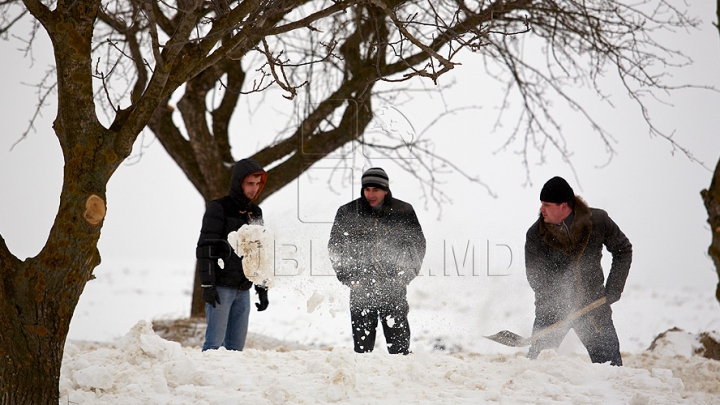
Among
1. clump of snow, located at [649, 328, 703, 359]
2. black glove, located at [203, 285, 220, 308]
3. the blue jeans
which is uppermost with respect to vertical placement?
black glove, located at [203, 285, 220, 308]

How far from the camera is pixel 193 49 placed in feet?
11.9

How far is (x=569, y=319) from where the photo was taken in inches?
180

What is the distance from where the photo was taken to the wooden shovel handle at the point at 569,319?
444cm

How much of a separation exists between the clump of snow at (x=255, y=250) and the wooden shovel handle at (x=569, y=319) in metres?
2.06

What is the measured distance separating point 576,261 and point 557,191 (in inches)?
21.3

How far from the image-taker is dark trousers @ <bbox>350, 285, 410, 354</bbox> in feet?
15.7

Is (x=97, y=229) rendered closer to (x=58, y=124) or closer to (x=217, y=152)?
(x=58, y=124)

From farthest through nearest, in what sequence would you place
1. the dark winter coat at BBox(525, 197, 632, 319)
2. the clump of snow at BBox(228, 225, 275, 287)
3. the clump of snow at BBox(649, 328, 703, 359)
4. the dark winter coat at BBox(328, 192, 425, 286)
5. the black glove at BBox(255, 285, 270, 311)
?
the clump of snow at BBox(649, 328, 703, 359), the black glove at BBox(255, 285, 270, 311), the dark winter coat at BBox(328, 192, 425, 286), the clump of snow at BBox(228, 225, 275, 287), the dark winter coat at BBox(525, 197, 632, 319)

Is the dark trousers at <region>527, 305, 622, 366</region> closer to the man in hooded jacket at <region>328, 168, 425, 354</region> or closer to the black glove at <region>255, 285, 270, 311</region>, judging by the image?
the man in hooded jacket at <region>328, 168, 425, 354</region>

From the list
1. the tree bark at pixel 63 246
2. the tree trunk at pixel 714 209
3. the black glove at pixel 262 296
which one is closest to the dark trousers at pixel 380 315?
the black glove at pixel 262 296

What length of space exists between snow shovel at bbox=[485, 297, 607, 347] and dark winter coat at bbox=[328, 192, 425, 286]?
0.82 m

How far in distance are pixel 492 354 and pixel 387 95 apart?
3479mm

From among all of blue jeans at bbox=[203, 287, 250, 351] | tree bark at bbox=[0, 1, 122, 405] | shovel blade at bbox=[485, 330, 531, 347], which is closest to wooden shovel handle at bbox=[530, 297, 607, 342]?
shovel blade at bbox=[485, 330, 531, 347]

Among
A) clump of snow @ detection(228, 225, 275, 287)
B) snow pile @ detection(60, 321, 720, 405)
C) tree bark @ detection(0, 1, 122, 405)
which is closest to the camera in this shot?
tree bark @ detection(0, 1, 122, 405)
